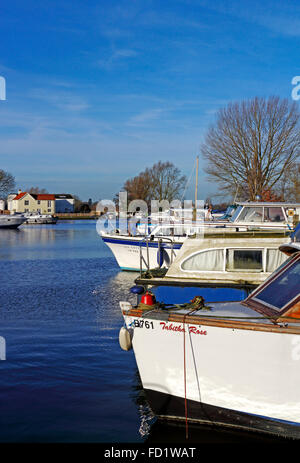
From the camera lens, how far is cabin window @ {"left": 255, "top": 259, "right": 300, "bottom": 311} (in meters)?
8.36

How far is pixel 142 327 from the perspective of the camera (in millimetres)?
8617

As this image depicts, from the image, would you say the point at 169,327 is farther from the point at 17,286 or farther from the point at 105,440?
the point at 17,286

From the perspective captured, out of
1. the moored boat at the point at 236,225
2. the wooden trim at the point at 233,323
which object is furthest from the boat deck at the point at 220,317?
the moored boat at the point at 236,225

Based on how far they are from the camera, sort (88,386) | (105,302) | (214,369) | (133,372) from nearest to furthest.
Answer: (214,369) < (88,386) < (133,372) < (105,302)

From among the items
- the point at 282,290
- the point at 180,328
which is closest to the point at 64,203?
the point at 282,290

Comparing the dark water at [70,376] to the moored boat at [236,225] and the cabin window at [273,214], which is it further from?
the cabin window at [273,214]

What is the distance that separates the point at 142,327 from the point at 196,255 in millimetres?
4729

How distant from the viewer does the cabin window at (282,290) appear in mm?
8359

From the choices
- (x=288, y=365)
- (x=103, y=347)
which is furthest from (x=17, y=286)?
(x=288, y=365)

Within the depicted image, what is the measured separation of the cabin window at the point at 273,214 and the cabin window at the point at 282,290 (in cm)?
1649

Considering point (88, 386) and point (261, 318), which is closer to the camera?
point (261, 318)

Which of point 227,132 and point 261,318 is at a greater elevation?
point 227,132

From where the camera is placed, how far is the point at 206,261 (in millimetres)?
13016

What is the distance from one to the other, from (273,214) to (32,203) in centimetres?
13425
